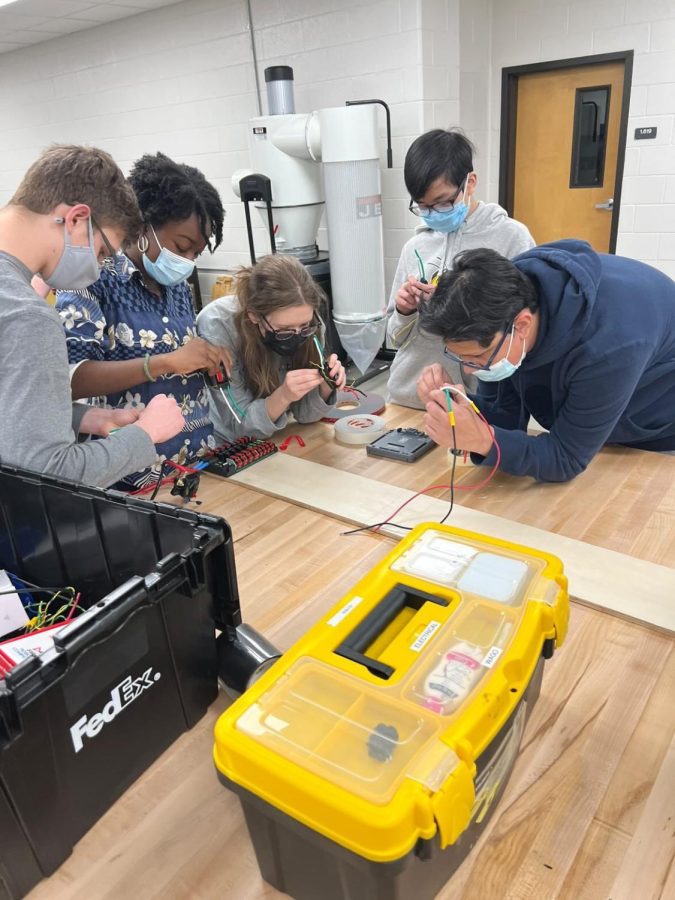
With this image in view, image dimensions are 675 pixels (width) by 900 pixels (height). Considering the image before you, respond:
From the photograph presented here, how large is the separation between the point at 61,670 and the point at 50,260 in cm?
72

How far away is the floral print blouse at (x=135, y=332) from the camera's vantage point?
4.45ft

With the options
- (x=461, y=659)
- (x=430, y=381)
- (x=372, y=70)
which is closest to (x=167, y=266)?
(x=430, y=381)

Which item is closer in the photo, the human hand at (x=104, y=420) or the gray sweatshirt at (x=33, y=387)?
the gray sweatshirt at (x=33, y=387)

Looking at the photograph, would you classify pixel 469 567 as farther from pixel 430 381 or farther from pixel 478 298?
pixel 430 381

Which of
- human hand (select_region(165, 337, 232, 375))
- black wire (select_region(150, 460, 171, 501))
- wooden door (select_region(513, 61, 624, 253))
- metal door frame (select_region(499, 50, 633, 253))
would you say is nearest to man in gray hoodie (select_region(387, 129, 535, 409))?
human hand (select_region(165, 337, 232, 375))

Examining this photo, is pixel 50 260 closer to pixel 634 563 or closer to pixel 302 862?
pixel 302 862

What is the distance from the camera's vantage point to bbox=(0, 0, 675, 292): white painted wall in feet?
11.4

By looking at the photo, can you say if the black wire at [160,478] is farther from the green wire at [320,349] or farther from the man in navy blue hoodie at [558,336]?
the man in navy blue hoodie at [558,336]

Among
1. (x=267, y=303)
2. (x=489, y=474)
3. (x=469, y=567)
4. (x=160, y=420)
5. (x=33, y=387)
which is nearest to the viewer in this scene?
(x=469, y=567)

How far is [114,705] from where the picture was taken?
65 cm

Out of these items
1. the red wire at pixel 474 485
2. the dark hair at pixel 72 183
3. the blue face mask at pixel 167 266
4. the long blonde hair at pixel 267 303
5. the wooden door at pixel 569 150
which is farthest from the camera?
the wooden door at pixel 569 150

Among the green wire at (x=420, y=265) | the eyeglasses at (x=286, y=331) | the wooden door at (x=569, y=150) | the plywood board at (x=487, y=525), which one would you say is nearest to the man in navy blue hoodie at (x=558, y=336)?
the plywood board at (x=487, y=525)

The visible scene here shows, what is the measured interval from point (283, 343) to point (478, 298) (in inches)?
23.8

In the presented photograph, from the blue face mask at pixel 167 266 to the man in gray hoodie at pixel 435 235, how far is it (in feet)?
2.27
